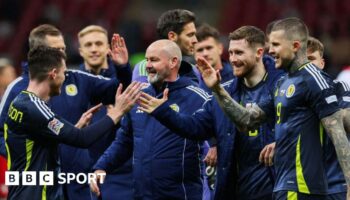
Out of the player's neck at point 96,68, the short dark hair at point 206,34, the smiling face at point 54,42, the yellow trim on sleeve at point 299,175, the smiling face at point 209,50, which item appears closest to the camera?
the yellow trim on sleeve at point 299,175

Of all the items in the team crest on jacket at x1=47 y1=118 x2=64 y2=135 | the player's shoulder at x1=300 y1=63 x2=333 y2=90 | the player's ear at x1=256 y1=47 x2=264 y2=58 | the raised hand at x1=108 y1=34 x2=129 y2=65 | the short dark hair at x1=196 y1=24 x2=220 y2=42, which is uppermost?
the short dark hair at x1=196 y1=24 x2=220 y2=42

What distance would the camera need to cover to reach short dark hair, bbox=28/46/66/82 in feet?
25.5

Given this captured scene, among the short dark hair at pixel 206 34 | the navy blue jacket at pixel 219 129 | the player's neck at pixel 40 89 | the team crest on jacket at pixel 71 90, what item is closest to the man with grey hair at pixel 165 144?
the navy blue jacket at pixel 219 129

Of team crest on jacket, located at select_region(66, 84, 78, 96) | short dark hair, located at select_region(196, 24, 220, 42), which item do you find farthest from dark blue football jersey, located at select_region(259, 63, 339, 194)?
short dark hair, located at select_region(196, 24, 220, 42)

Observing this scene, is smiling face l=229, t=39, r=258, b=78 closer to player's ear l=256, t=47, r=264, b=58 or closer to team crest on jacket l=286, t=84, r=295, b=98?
player's ear l=256, t=47, r=264, b=58

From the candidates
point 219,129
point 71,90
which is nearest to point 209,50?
point 71,90

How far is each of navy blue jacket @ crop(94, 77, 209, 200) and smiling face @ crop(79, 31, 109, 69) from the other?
79.3 inches

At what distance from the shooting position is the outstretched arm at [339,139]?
7.07m

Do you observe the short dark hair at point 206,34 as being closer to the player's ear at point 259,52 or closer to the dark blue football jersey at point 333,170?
the player's ear at point 259,52

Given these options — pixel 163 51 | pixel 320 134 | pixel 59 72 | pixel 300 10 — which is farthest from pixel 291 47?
pixel 300 10

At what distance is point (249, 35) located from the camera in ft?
26.8

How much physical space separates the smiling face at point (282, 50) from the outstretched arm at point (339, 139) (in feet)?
1.86

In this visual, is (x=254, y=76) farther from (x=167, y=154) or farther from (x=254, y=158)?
(x=167, y=154)

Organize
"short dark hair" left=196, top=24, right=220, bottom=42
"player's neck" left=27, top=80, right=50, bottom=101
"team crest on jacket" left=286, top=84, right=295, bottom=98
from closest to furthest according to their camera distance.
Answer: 1. "team crest on jacket" left=286, top=84, right=295, bottom=98
2. "player's neck" left=27, top=80, right=50, bottom=101
3. "short dark hair" left=196, top=24, right=220, bottom=42
